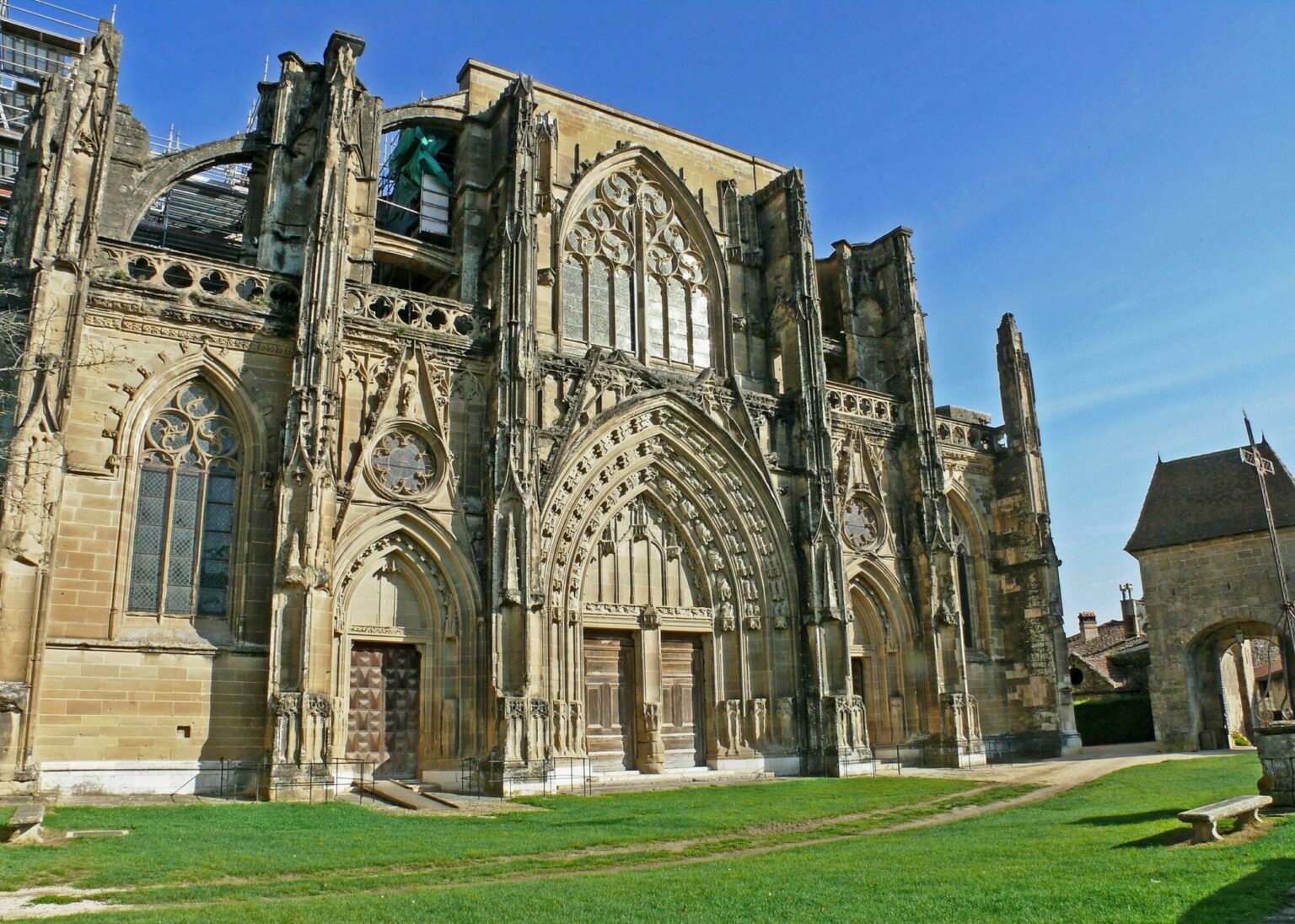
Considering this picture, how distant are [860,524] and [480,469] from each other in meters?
10.8

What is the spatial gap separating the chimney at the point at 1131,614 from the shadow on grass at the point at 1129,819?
36.3 metres

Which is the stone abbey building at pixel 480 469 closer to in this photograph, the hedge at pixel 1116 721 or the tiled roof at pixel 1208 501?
the tiled roof at pixel 1208 501

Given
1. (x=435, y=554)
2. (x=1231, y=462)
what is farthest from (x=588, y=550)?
(x=1231, y=462)

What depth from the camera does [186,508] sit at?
18969 mm

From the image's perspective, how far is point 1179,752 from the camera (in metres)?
30.0

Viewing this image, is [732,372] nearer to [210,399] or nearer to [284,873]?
[210,399]

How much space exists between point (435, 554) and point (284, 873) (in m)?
10.6

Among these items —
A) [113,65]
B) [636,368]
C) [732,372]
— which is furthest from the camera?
[732,372]

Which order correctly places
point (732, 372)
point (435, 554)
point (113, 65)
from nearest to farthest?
point (113, 65) < point (435, 554) < point (732, 372)

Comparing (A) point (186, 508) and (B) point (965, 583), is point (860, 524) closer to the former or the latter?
(B) point (965, 583)

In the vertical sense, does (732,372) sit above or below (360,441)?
Answer: above

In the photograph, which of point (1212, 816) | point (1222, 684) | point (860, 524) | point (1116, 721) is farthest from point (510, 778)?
point (1116, 721)

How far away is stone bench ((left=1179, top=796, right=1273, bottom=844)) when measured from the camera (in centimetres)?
1154

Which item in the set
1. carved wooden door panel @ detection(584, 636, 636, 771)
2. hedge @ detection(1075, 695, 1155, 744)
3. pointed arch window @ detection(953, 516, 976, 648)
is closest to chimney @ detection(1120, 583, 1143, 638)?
hedge @ detection(1075, 695, 1155, 744)
